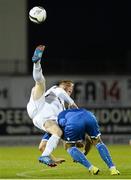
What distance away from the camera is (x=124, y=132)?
23.3 m

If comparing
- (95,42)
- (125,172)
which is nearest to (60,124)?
(125,172)

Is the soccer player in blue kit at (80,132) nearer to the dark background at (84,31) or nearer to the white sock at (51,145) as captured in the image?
the white sock at (51,145)

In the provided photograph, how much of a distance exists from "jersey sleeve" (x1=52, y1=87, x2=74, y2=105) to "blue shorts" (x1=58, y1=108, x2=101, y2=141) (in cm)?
55

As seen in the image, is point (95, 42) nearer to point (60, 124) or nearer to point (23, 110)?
point (23, 110)

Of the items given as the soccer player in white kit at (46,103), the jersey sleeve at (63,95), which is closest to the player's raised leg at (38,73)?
the soccer player in white kit at (46,103)

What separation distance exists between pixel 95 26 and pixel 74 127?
18.3 metres

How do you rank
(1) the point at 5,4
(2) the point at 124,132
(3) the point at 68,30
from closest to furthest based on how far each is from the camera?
(2) the point at 124,132
(1) the point at 5,4
(3) the point at 68,30

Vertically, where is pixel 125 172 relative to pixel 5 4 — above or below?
below

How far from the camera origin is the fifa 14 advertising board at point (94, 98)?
23328 millimetres

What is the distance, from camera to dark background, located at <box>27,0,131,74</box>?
29.2 m

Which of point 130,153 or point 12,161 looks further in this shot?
point 130,153

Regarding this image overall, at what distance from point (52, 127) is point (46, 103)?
0.77m

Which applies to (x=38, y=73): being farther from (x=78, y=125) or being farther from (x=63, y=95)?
(x=78, y=125)

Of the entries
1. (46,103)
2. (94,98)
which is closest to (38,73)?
(46,103)
